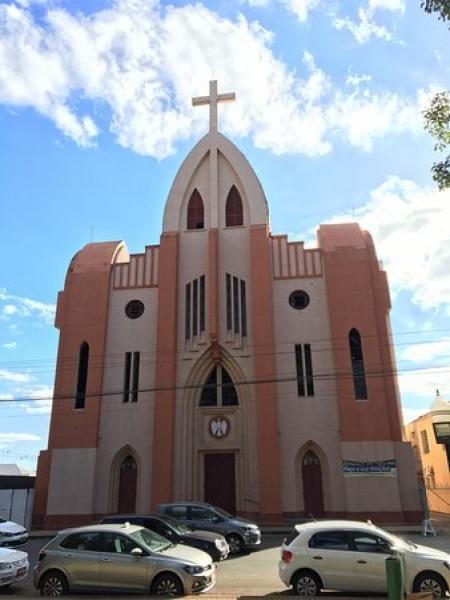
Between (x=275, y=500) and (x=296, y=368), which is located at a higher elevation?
(x=296, y=368)

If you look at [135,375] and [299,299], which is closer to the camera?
[135,375]

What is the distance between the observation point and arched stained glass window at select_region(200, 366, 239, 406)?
81.9 ft

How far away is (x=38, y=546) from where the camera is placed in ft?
63.0

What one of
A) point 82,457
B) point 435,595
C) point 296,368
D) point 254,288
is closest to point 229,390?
point 296,368

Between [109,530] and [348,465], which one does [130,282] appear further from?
[109,530]

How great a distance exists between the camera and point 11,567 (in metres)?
11.0

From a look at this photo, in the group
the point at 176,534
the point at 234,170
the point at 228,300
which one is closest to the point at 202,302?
the point at 228,300

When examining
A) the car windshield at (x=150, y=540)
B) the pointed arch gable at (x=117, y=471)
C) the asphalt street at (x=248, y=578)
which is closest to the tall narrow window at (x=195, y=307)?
the pointed arch gable at (x=117, y=471)

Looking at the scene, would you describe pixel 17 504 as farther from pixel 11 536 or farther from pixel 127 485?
pixel 11 536

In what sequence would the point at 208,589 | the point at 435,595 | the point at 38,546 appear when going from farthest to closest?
1. the point at 38,546
2. the point at 208,589
3. the point at 435,595

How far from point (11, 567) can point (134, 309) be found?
54.9 ft

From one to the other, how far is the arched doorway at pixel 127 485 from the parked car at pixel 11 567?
12551 millimetres

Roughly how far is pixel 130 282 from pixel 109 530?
17.8m

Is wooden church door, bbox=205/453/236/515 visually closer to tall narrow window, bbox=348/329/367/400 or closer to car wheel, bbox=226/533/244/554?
tall narrow window, bbox=348/329/367/400
